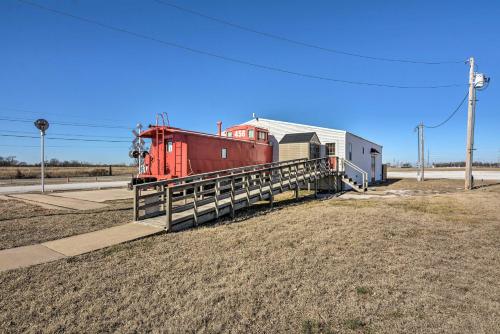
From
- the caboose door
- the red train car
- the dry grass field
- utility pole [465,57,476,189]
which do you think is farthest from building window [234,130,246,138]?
utility pole [465,57,476,189]

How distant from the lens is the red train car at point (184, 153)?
584 inches

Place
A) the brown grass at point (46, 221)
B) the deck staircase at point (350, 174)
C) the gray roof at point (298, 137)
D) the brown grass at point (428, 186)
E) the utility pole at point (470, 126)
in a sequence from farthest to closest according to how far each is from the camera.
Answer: the brown grass at point (428, 186), the gray roof at point (298, 137), the utility pole at point (470, 126), the deck staircase at point (350, 174), the brown grass at point (46, 221)

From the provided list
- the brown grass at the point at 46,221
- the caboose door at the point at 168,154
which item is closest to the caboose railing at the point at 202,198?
the brown grass at the point at 46,221

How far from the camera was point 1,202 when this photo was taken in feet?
43.2

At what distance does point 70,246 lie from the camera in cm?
654

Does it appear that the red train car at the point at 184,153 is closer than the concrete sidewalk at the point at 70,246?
No

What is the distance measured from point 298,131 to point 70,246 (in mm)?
17847

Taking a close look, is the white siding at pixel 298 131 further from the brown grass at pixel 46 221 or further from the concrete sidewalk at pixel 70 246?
the concrete sidewalk at pixel 70 246

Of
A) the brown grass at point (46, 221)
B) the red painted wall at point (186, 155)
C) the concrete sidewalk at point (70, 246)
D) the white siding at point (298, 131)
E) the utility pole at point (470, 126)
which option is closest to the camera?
the concrete sidewalk at point (70, 246)

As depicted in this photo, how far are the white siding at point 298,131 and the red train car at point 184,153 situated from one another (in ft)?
16.3

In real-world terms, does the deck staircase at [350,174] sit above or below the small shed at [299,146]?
below

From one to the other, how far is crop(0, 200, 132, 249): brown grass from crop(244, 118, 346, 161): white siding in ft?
42.9

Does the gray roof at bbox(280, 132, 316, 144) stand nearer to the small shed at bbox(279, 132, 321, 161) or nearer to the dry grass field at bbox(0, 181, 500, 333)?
the small shed at bbox(279, 132, 321, 161)

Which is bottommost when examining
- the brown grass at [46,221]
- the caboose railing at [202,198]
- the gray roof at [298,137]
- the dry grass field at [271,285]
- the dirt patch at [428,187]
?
the dry grass field at [271,285]
